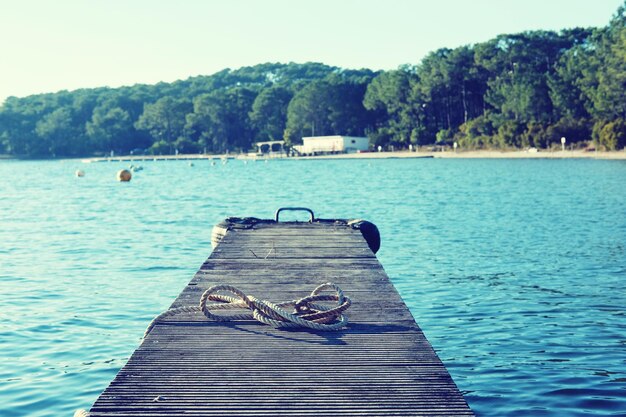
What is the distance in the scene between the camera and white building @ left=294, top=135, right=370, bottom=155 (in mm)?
160500

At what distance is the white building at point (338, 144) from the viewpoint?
160m

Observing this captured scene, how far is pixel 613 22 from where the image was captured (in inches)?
4434

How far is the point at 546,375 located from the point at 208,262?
503 centimetres

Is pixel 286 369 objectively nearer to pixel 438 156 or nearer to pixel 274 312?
pixel 274 312

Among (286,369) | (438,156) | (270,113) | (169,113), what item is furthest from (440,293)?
(169,113)

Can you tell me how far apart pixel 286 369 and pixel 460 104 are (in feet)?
485

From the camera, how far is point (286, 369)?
606 cm

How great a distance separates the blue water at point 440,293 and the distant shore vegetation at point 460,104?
2902 inches

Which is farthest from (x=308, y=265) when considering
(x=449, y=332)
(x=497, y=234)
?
(x=497, y=234)

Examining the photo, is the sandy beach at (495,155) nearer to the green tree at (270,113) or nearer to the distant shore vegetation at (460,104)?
the distant shore vegetation at (460,104)

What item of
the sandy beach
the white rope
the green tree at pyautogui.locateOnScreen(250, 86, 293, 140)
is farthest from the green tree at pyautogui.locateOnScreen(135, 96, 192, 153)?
the white rope

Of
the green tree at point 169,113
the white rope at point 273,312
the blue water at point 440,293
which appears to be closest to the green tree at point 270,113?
the green tree at point 169,113

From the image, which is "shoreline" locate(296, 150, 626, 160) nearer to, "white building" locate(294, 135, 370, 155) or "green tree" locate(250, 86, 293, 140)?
"white building" locate(294, 135, 370, 155)

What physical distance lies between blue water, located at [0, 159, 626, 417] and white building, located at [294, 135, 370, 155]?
120 m
